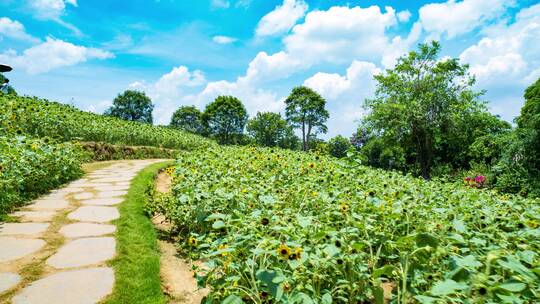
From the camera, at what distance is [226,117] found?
141 ft

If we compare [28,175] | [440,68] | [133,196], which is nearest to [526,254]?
[133,196]

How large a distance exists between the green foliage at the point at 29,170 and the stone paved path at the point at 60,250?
0.82 feet

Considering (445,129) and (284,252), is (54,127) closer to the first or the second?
(284,252)

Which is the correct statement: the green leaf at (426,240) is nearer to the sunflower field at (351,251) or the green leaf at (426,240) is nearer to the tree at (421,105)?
the sunflower field at (351,251)

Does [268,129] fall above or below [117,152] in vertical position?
above

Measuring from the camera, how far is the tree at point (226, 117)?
4256 cm

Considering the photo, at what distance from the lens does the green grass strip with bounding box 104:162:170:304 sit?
2.42m

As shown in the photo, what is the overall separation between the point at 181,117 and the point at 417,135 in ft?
186

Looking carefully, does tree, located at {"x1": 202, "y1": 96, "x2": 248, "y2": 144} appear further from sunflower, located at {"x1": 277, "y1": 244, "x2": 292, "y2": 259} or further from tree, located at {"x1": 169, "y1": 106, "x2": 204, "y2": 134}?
sunflower, located at {"x1": 277, "y1": 244, "x2": 292, "y2": 259}

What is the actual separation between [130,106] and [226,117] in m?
27.3

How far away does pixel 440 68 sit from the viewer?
2011 centimetres

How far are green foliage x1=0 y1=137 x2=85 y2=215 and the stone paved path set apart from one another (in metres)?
0.25

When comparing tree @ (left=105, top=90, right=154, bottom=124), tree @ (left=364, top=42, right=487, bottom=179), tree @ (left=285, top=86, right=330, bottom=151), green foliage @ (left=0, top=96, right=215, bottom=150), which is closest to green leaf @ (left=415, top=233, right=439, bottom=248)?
green foliage @ (left=0, top=96, right=215, bottom=150)

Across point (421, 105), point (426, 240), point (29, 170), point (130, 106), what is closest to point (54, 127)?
point (29, 170)
